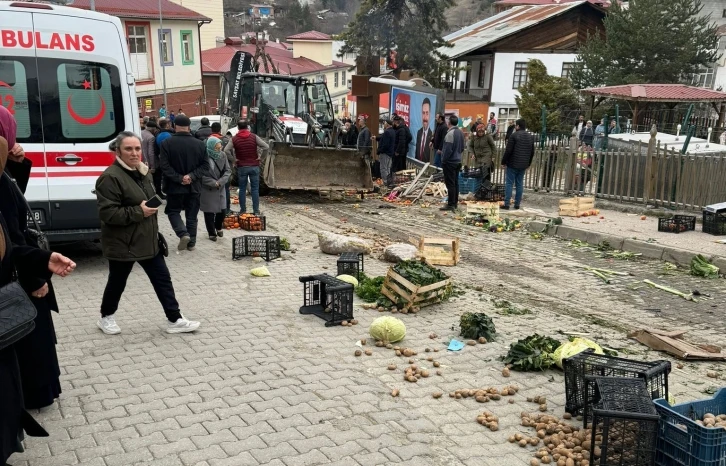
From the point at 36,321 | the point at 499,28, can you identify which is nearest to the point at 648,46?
the point at 499,28

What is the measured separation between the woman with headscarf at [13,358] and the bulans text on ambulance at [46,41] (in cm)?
473

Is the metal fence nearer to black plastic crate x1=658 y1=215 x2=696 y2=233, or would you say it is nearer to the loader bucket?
black plastic crate x1=658 y1=215 x2=696 y2=233

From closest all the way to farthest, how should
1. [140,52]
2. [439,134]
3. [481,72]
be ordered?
[439,134] < [140,52] < [481,72]

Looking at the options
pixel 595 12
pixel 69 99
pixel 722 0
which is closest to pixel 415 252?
pixel 69 99

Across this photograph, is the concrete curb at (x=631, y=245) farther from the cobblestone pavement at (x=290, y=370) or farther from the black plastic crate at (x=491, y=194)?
the black plastic crate at (x=491, y=194)

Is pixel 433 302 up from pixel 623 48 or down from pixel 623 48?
down

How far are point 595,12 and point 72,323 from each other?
145 feet

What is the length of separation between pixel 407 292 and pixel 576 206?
738 centimetres

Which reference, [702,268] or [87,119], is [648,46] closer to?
[702,268]

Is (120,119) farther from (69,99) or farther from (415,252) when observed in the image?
(415,252)

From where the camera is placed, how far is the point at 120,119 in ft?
27.5

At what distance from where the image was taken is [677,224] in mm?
11625

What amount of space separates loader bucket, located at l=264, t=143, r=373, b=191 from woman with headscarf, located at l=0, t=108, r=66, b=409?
10865 millimetres

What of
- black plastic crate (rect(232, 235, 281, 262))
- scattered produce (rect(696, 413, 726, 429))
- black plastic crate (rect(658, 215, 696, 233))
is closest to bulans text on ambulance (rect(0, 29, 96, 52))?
black plastic crate (rect(232, 235, 281, 262))
